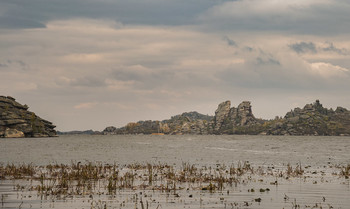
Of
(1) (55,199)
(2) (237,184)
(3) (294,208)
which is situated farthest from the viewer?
(2) (237,184)

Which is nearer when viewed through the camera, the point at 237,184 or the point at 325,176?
the point at 237,184

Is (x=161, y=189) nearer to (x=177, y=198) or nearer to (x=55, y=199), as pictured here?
(x=177, y=198)

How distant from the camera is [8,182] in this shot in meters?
35.2

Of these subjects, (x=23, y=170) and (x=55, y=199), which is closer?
(x=55, y=199)

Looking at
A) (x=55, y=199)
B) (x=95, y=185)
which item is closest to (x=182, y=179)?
(x=95, y=185)

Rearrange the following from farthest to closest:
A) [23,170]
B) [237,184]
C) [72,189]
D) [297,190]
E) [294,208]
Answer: [23,170], [237,184], [297,190], [72,189], [294,208]

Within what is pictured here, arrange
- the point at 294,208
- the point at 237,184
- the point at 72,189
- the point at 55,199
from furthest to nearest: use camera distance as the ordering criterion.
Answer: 1. the point at 237,184
2. the point at 72,189
3. the point at 55,199
4. the point at 294,208

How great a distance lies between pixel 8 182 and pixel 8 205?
36.4ft

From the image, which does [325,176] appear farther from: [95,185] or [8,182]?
[8,182]

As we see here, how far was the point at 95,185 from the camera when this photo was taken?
33.6 metres

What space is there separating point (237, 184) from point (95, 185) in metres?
11.6

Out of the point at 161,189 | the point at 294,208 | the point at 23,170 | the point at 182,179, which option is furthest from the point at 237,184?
the point at 23,170

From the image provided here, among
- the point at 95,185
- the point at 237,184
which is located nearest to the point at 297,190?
the point at 237,184

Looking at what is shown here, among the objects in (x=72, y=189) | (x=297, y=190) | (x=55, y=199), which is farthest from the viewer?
(x=297, y=190)
